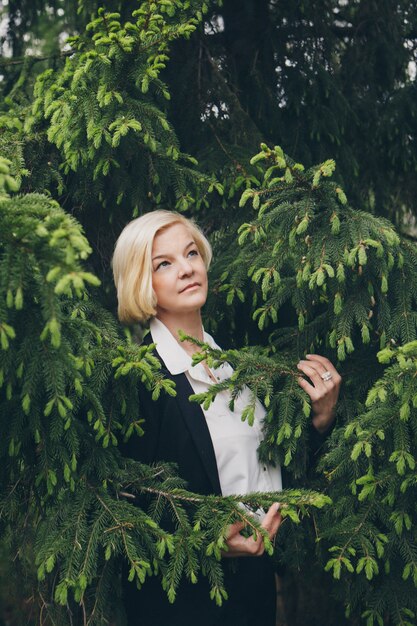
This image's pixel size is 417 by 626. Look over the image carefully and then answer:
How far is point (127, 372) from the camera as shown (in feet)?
9.77

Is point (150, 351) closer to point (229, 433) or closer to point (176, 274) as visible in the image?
point (176, 274)

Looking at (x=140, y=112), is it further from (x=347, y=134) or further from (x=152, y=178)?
(x=347, y=134)

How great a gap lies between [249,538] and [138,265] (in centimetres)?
120

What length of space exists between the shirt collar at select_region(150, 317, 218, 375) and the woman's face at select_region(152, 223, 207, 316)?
0.09 meters

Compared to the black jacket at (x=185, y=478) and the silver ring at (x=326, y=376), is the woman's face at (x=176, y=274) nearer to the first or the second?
the black jacket at (x=185, y=478)

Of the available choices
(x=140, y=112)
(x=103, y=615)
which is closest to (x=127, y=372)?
(x=103, y=615)

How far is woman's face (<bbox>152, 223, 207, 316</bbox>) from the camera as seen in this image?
134 inches

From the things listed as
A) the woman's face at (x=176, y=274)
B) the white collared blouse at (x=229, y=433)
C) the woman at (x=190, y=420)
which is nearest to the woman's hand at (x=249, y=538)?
the woman at (x=190, y=420)

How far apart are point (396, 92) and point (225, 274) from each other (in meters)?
1.81

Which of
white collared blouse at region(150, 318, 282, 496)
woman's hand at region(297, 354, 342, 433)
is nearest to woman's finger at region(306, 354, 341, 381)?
woman's hand at region(297, 354, 342, 433)

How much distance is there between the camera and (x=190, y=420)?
3.21 meters

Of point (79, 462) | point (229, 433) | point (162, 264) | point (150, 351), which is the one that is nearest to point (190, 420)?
point (229, 433)

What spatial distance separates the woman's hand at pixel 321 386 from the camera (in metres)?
3.34

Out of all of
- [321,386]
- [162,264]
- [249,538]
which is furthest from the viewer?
[162,264]
